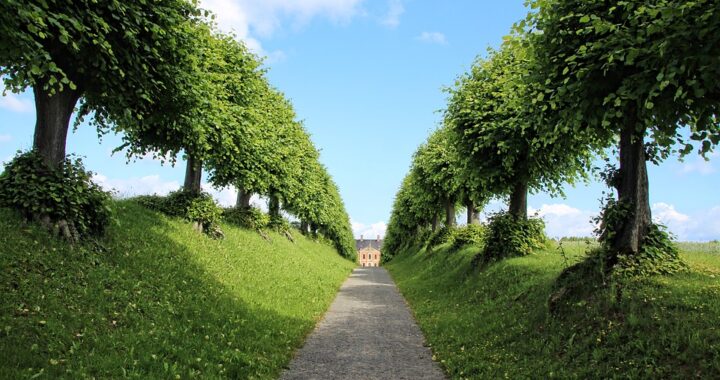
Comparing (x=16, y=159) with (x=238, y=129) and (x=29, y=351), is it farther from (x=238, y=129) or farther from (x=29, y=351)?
(x=238, y=129)

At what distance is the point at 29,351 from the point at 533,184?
20.4 meters

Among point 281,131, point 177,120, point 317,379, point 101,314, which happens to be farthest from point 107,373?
point 281,131

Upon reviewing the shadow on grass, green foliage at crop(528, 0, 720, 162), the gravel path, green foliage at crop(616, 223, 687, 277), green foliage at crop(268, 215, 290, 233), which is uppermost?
green foliage at crop(528, 0, 720, 162)

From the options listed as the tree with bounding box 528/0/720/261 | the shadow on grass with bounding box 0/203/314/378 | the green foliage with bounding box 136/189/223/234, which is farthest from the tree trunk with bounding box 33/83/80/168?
the tree with bounding box 528/0/720/261

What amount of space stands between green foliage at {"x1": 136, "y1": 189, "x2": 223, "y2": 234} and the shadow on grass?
7.05 meters

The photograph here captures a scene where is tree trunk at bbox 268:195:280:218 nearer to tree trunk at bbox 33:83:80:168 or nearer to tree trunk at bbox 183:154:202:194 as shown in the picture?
tree trunk at bbox 183:154:202:194

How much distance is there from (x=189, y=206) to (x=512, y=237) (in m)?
15.9

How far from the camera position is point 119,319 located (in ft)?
34.9

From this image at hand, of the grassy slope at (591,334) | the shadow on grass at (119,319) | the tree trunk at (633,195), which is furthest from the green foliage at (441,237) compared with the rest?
the tree trunk at (633,195)

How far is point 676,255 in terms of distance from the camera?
39.7ft

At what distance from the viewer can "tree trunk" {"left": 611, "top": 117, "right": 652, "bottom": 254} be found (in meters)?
12.1

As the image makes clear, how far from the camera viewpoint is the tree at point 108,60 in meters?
11.5

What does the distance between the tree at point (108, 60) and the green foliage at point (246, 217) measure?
1751cm

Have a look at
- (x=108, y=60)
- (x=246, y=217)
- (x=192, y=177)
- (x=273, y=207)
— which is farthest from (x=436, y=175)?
(x=108, y=60)
